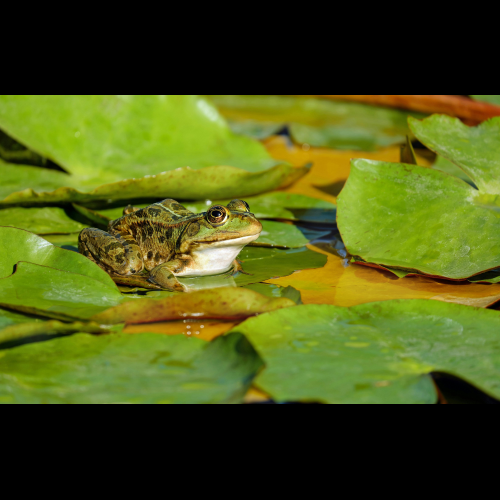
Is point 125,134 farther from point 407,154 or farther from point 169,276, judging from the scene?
point 407,154

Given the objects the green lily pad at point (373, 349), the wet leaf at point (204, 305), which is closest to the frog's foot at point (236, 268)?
the wet leaf at point (204, 305)

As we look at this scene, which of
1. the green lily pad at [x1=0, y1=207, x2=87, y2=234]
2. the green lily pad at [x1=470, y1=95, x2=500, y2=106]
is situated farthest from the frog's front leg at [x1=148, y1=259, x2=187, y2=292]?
the green lily pad at [x1=470, y1=95, x2=500, y2=106]

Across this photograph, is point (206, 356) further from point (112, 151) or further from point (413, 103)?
point (413, 103)

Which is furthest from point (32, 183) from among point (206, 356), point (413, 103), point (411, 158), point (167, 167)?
point (413, 103)

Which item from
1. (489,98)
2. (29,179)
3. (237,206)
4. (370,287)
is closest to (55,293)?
→ (237,206)

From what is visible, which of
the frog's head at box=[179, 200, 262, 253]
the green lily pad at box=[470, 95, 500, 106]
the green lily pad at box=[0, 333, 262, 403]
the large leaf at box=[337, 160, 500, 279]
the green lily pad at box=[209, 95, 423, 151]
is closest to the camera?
the green lily pad at box=[0, 333, 262, 403]

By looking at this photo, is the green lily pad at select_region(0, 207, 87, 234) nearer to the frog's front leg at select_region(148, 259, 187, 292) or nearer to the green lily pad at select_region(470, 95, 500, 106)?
the frog's front leg at select_region(148, 259, 187, 292)

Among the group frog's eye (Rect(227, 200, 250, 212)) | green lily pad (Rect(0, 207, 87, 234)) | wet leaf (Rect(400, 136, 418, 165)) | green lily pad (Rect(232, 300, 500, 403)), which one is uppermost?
wet leaf (Rect(400, 136, 418, 165))

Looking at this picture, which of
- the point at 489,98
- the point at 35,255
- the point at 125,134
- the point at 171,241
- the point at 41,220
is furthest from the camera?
the point at 489,98
